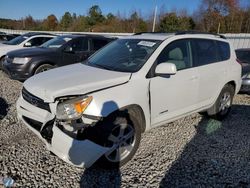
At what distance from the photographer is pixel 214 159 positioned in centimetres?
365

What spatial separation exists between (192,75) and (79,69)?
71.4 inches

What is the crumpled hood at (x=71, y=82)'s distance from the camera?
10.0ft

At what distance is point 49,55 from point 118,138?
520 cm

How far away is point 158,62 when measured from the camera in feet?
12.3

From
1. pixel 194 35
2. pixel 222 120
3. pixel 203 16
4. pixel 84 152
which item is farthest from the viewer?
pixel 203 16

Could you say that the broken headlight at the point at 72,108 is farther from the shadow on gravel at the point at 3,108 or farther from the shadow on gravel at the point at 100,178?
the shadow on gravel at the point at 3,108

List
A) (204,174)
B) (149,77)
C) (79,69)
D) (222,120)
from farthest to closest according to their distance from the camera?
(222,120), (79,69), (149,77), (204,174)

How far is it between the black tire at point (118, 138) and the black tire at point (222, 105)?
227 cm

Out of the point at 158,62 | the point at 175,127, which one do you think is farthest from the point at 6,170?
the point at 175,127

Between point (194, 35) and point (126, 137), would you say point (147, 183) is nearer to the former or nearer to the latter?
point (126, 137)

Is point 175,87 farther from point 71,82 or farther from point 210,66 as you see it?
point 71,82

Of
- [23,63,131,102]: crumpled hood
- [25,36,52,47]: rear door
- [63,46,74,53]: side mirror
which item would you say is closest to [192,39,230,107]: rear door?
[23,63,131,102]: crumpled hood

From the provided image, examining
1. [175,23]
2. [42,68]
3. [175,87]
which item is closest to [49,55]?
[42,68]

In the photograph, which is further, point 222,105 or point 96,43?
point 96,43
